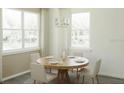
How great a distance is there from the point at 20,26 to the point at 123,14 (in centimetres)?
285

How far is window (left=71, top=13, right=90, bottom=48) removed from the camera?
510cm

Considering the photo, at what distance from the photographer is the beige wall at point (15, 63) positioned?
168 inches

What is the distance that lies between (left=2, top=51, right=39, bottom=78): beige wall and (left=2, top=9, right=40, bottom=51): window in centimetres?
24

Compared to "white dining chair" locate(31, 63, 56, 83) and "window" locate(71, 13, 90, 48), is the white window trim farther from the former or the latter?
"white dining chair" locate(31, 63, 56, 83)

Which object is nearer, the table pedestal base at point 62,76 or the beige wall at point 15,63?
the table pedestal base at point 62,76

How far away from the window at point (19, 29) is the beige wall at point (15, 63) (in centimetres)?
24

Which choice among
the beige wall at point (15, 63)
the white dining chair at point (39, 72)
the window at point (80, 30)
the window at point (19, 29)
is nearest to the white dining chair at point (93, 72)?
the white dining chair at point (39, 72)

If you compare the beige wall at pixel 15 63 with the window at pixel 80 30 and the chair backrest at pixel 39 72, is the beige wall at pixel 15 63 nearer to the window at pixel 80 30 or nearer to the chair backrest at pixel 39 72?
the chair backrest at pixel 39 72

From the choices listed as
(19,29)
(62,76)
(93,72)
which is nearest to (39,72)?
(62,76)

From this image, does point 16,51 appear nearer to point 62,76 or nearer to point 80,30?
point 62,76

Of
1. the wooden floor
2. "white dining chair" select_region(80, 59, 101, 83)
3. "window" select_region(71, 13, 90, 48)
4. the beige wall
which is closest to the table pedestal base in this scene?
the wooden floor

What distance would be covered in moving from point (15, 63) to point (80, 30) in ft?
7.25

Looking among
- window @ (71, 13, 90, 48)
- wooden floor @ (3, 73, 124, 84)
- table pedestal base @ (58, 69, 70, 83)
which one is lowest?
wooden floor @ (3, 73, 124, 84)
